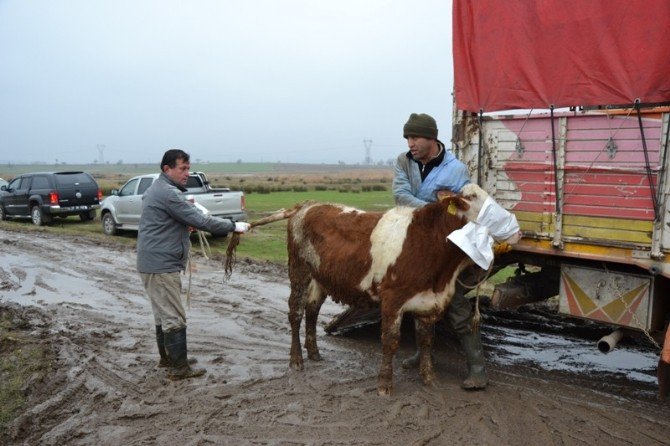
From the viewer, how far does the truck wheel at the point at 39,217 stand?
19.3 meters

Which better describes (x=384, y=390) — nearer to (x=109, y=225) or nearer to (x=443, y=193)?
(x=443, y=193)

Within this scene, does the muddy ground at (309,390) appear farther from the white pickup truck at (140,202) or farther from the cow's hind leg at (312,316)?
the white pickup truck at (140,202)

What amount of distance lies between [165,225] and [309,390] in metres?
2.14

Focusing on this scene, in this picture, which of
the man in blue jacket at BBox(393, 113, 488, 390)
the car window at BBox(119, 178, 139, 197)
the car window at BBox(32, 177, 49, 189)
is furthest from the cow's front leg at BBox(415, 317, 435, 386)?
the car window at BBox(32, 177, 49, 189)

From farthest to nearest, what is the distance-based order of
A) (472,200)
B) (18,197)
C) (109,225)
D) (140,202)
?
(18,197)
(109,225)
(140,202)
(472,200)

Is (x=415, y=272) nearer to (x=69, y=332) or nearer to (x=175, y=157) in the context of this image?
(x=175, y=157)

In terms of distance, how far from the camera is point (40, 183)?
65.4 ft

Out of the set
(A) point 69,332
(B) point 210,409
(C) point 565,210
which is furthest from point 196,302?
(C) point 565,210

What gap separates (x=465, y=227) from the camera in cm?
482

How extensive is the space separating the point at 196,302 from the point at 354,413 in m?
4.51

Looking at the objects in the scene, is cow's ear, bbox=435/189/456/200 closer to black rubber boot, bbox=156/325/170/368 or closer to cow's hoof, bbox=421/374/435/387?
cow's hoof, bbox=421/374/435/387

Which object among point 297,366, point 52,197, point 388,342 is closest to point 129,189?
point 52,197

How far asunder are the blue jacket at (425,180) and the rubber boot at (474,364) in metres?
1.36

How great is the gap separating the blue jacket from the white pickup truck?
1007 cm
